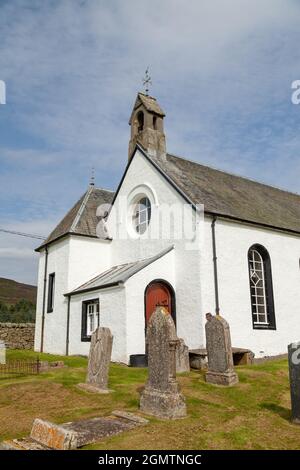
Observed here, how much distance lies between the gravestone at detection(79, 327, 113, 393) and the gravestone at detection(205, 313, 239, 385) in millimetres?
3061

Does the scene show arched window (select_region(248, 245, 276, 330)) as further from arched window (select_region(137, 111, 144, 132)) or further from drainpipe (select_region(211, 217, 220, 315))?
arched window (select_region(137, 111, 144, 132))

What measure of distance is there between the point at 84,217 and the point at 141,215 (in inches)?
156

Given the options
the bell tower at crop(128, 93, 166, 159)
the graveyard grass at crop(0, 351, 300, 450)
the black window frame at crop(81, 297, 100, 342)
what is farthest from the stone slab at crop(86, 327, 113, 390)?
the bell tower at crop(128, 93, 166, 159)

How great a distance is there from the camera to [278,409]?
8.83 meters

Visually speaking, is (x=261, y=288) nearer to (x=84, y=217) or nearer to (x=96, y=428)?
(x=84, y=217)

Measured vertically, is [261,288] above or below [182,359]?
above

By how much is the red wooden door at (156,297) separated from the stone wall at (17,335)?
1183 cm

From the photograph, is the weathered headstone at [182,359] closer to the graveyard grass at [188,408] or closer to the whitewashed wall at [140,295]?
the graveyard grass at [188,408]

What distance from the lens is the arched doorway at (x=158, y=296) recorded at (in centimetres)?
1631

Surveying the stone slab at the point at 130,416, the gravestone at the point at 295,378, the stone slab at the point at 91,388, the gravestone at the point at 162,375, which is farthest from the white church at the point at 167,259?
the gravestone at the point at 295,378

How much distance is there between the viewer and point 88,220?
73.8 ft

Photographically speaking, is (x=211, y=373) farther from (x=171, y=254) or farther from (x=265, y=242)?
(x=265, y=242)

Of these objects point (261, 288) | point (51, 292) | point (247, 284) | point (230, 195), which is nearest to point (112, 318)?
point (247, 284)

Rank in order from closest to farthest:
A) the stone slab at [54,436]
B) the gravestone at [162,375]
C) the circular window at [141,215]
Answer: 1. the stone slab at [54,436]
2. the gravestone at [162,375]
3. the circular window at [141,215]
